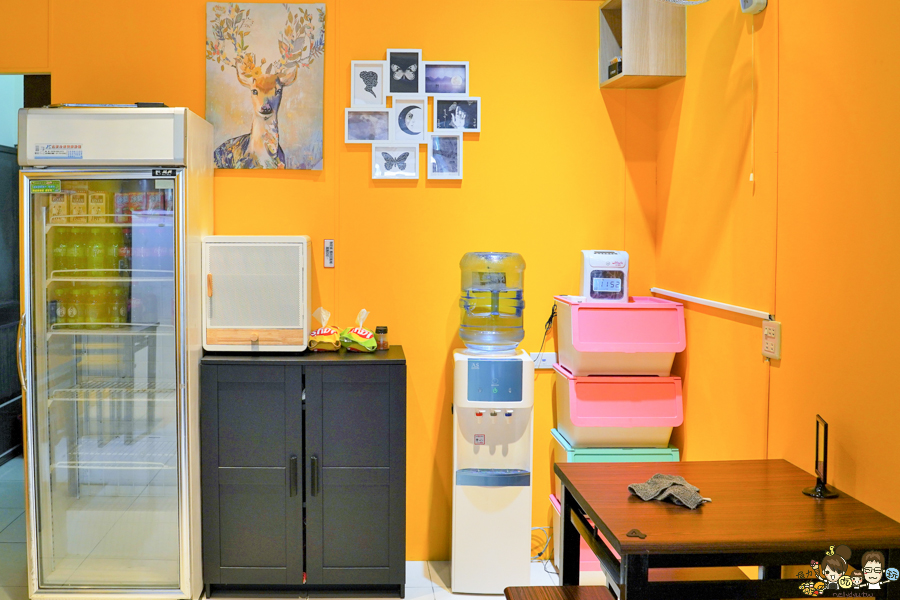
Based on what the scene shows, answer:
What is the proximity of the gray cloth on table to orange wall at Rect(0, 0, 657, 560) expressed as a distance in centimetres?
175

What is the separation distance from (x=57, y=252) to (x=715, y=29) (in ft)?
10.0

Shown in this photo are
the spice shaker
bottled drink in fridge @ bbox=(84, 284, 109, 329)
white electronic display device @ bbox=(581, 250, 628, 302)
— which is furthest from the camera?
the spice shaker

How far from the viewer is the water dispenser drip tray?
11.1ft

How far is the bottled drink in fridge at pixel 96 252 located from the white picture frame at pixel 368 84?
136 centimetres

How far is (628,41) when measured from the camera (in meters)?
3.40

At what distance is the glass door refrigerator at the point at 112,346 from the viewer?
3123 millimetres

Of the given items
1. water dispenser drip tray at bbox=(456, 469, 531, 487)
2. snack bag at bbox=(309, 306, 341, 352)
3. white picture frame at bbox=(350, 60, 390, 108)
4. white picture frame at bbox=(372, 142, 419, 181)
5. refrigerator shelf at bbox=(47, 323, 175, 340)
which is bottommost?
water dispenser drip tray at bbox=(456, 469, 531, 487)

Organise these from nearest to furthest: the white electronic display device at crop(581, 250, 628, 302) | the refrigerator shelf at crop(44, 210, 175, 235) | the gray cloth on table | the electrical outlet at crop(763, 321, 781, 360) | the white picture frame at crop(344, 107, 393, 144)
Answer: the gray cloth on table → the electrical outlet at crop(763, 321, 781, 360) → the refrigerator shelf at crop(44, 210, 175, 235) → the white electronic display device at crop(581, 250, 628, 302) → the white picture frame at crop(344, 107, 393, 144)

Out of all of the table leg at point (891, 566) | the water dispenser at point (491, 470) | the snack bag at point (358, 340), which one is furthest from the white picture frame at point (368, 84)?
the table leg at point (891, 566)

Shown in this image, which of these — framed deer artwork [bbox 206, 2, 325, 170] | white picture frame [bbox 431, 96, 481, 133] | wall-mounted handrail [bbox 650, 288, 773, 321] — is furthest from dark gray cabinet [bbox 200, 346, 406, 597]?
wall-mounted handrail [bbox 650, 288, 773, 321]

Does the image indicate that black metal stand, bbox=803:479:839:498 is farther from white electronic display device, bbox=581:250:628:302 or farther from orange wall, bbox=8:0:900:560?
white electronic display device, bbox=581:250:628:302

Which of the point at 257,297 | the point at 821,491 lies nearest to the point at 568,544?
the point at 821,491

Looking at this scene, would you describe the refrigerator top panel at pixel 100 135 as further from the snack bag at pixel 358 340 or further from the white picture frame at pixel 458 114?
the white picture frame at pixel 458 114

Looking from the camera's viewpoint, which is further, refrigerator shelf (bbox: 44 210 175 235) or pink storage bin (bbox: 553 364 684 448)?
pink storage bin (bbox: 553 364 684 448)
